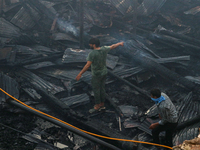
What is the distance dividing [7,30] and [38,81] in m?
4.83

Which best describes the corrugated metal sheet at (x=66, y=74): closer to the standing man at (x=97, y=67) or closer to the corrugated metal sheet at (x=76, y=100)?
the corrugated metal sheet at (x=76, y=100)

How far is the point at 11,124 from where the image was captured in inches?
184

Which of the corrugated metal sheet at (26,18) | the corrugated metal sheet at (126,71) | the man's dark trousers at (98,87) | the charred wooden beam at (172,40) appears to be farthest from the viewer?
the corrugated metal sheet at (26,18)

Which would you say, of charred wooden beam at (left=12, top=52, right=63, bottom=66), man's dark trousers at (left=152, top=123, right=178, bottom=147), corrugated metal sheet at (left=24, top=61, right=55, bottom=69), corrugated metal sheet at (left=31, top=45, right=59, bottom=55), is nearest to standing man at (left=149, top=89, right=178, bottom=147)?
man's dark trousers at (left=152, top=123, right=178, bottom=147)

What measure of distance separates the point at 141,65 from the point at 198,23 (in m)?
6.47

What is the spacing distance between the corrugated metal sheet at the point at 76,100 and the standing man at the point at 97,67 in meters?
0.41

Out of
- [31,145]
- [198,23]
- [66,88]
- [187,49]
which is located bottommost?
[31,145]

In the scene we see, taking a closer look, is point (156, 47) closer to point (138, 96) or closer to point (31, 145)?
point (138, 96)

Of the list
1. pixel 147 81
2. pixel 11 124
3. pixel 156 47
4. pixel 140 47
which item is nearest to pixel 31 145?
pixel 11 124

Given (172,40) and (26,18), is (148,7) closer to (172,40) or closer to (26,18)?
(172,40)

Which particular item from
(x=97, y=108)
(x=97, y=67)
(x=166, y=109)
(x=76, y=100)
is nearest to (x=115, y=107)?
(x=97, y=108)

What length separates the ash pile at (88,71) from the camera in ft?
15.0

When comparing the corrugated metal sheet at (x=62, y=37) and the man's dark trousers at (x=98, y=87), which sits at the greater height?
the corrugated metal sheet at (x=62, y=37)

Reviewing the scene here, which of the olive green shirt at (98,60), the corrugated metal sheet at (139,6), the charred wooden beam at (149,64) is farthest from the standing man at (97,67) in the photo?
the corrugated metal sheet at (139,6)
